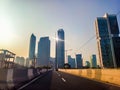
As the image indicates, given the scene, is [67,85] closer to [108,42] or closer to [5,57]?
[5,57]

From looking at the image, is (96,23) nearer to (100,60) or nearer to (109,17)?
(109,17)

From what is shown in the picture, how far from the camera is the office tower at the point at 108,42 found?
120 metres

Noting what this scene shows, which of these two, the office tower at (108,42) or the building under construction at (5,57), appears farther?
the office tower at (108,42)

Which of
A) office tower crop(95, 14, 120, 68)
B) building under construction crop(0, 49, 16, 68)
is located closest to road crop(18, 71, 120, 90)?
building under construction crop(0, 49, 16, 68)

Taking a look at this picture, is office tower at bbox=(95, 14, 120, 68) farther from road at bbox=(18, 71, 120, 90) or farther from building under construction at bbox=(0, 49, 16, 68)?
road at bbox=(18, 71, 120, 90)

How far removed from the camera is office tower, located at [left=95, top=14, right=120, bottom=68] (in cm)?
11960

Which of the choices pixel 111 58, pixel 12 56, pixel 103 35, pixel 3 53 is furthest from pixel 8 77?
pixel 103 35

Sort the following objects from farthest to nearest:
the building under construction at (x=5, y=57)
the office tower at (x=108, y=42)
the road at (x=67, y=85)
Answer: the office tower at (x=108, y=42)
the building under construction at (x=5, y=57)
the road at (x=67, y=85)

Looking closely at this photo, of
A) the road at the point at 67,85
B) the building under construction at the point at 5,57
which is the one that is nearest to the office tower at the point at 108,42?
the building under construction at the point at 5,57

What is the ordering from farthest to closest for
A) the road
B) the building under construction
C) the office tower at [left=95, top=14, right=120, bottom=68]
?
1. the office tower at [left=95, top=14, right=120, bottom=68]
2. the building under construction
3. the road

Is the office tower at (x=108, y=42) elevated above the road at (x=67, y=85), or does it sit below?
above

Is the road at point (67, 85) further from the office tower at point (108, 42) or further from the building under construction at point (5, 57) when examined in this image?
the office tower at point (108, 42)

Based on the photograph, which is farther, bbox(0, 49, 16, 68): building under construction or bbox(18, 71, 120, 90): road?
bbox(0, 49, 16, 68): building under construction

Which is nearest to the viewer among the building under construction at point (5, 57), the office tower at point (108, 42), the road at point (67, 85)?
the road at point (67, 85)
